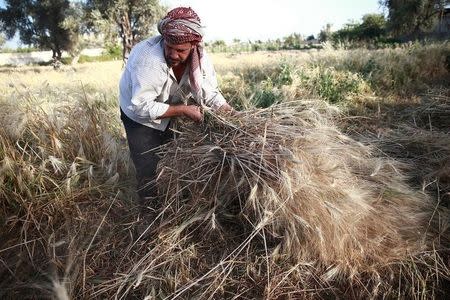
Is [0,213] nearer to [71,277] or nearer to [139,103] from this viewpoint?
[71,277]

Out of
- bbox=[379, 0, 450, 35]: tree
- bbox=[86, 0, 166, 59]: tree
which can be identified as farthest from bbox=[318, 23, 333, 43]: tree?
bbox=[86, 0, 166, 59]: tree

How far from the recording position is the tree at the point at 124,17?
19500 mm

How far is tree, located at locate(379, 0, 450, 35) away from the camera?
2125 cm

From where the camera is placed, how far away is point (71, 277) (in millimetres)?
2193

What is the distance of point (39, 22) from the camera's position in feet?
80.9

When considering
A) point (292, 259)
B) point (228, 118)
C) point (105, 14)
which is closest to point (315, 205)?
point (292, 259)

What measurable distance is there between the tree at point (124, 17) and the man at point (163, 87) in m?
17.7

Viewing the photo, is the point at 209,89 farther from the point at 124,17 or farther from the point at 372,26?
the point at 372,26

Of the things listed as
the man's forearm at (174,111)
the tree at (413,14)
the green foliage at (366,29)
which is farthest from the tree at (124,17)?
the man's forearm at (174,111)

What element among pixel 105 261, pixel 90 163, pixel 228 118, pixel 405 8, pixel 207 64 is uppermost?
pixel 405 8

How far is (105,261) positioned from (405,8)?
76.4ft

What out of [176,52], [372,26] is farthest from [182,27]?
[372,26]

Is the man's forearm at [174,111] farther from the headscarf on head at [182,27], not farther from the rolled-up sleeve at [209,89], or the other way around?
the headscarf on head at [182,27]

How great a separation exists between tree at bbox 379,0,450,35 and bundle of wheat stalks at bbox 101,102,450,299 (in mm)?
22257
